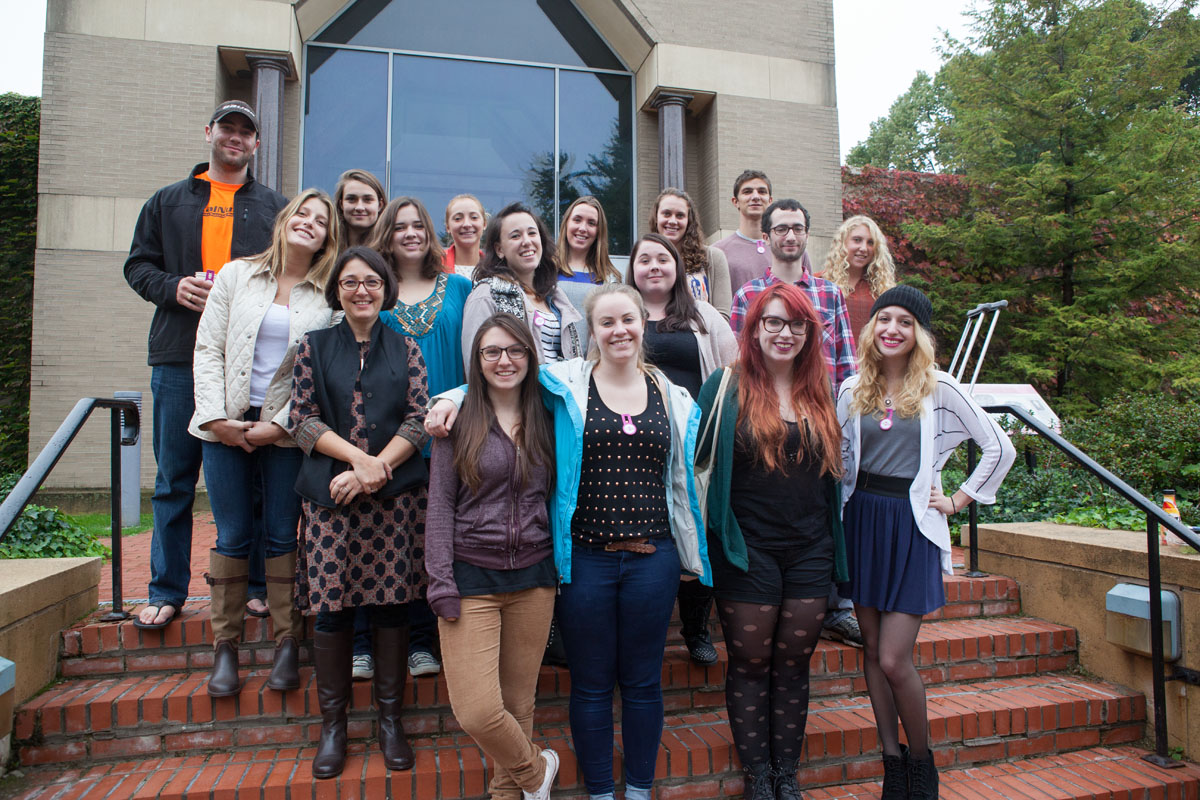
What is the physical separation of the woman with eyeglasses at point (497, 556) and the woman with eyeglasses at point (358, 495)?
26 centimetres

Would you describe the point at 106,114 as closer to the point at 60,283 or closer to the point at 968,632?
the point at 60,283

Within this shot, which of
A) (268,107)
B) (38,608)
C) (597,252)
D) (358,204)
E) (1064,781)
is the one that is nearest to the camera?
(38,608)

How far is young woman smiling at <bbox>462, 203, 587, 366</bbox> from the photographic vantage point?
3.31 metres

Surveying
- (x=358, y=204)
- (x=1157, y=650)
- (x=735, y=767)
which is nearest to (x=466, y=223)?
(x=358, y=204)

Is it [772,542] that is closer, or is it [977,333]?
[772,542]

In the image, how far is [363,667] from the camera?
314 cm

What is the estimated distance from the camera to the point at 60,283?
7.55 m

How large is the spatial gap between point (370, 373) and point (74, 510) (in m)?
6.51

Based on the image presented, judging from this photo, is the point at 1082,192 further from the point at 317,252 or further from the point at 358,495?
the point at 358,495

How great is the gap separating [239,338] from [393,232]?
79 cm

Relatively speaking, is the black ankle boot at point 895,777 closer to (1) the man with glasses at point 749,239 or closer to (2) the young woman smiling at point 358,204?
(1) the man with glasses at point 749,239

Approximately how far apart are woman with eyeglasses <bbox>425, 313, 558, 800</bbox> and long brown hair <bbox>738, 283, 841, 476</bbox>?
0.80 m

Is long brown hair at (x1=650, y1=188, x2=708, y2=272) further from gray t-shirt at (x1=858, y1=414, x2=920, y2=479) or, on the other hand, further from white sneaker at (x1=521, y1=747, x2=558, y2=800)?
white sneaker at (x1=521, y1=747, x2=558, y2=800)

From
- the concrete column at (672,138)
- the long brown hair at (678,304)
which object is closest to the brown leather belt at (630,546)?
the long brown hair at (678,304)
